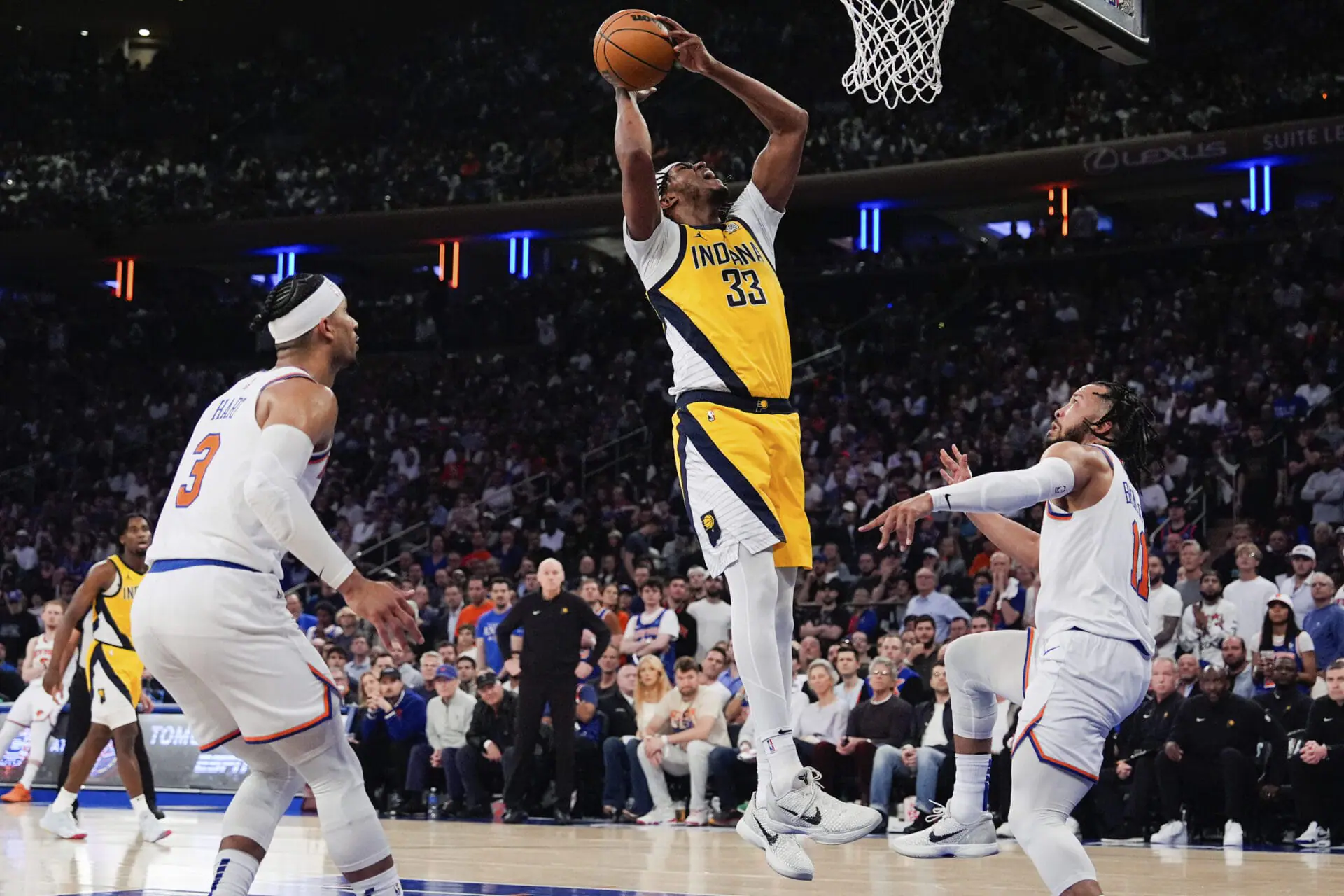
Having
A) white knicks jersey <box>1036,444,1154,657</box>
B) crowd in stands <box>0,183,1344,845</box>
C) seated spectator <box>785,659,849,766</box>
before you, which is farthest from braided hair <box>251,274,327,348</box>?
seated spectator <box>785,659,849,766</box>

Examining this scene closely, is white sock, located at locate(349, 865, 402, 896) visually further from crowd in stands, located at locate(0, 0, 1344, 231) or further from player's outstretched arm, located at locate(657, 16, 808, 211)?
crowd in stands, located at locate(0, 0, 1344, 231)

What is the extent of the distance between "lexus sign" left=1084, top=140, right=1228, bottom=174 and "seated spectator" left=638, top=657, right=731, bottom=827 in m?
13.1

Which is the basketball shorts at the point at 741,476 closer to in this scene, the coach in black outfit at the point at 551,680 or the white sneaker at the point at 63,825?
the white sneaker at the point at 63,825

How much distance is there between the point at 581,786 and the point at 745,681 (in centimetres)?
789

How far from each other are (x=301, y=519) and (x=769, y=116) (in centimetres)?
288

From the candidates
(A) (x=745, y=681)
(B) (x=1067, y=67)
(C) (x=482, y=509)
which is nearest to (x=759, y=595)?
(A) (x=745, y=681)

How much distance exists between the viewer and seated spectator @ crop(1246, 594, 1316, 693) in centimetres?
1171

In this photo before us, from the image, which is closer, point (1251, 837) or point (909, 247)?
point (1251, 837)

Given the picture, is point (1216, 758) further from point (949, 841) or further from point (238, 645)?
point (238, 645)

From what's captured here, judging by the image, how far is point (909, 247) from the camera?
90.7 feet

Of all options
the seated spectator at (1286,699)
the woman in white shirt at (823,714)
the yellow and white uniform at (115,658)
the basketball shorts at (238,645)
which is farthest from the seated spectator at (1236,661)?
the basketball shorts at (238,645)

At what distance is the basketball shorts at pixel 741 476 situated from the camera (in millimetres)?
6273

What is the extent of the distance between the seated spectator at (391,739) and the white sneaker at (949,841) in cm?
879

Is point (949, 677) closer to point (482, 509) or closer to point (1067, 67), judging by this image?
point (482, 509)
